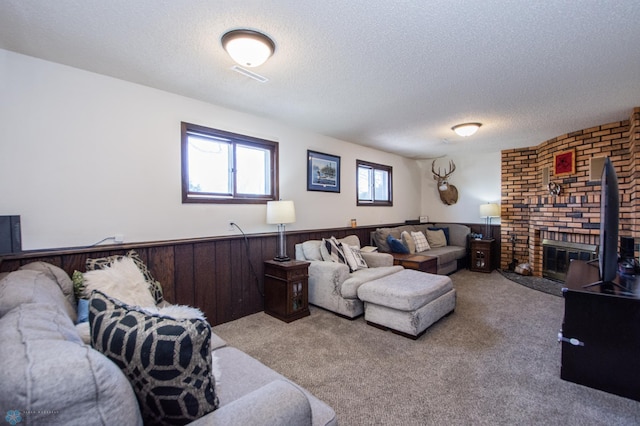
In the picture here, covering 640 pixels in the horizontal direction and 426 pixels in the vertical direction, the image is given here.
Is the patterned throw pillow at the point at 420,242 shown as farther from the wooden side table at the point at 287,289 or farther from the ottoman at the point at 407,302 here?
the wooden side table at the point at 287,289

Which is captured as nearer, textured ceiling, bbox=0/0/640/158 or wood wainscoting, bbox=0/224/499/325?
textured ceiling, bbox=0/0/640/158

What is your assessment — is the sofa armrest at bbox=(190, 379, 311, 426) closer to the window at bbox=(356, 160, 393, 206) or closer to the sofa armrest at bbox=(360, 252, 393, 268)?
the sofa armrest at bbox=(360, 252, 393, 268)

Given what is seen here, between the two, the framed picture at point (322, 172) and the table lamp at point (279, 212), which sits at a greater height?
the framed picture at point (322, 172)

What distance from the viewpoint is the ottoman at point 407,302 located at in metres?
2.71

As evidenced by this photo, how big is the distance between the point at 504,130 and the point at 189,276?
461 cm

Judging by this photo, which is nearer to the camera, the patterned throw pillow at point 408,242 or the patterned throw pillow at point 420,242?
the patterned throw pillow at point 408,242

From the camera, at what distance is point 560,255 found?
4680 millimetres

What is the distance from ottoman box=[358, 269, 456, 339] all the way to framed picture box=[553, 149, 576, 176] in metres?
3.03

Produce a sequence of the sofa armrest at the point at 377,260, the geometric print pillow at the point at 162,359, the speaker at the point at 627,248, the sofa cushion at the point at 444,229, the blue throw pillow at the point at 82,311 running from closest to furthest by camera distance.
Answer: the geometric print pillow at the point at 162,359 → the blue throw pillow at the point at 82,311 → the speaker at the point at 627,248 → the sofa armrest at the point at 377,260 → the sofa cushion at the point at 444,229

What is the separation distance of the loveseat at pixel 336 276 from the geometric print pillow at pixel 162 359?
7.85 ft

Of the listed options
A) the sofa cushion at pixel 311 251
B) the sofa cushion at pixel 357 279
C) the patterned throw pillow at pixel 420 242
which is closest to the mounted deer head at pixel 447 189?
the patterned throw pillow at pixel 420 242

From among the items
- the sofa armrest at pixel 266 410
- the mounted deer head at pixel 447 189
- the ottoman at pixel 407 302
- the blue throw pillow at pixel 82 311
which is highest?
the mounted deer head at pixel 447 189

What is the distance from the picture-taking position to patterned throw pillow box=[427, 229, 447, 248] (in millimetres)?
5859

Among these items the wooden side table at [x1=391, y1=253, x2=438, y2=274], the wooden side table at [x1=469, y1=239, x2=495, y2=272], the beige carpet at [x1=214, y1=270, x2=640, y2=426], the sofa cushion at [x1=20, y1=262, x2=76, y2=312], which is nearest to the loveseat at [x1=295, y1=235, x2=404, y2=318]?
the beige carpet at [x1=214, y1=270, x2=640, y2=426]
